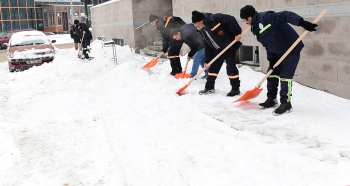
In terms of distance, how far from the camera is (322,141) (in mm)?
3887

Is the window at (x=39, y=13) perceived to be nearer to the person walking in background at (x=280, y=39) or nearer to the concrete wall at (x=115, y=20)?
the concrete wall at (x=115, y=20)

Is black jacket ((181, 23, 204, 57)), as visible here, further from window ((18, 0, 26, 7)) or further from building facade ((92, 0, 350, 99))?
window ((18, 0, 26, 7))

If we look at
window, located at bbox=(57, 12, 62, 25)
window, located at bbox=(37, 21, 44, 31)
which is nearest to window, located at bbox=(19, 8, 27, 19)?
window, located at bbox=(37, 21, 44, 31)

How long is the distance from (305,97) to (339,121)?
4.53ft

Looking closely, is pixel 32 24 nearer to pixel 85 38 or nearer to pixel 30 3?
pixel 30 3

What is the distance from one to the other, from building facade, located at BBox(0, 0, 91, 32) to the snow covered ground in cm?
3407

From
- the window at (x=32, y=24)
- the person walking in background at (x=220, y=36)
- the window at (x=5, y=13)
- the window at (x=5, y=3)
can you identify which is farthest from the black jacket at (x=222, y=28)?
the window at (x=32, y=24)

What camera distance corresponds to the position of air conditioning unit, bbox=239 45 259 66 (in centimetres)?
842

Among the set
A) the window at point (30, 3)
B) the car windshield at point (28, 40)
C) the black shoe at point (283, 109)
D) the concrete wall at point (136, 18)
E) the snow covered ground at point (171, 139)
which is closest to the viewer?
the snow covered ground at point (171, 139)

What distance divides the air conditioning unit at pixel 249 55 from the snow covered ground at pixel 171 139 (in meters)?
1.38

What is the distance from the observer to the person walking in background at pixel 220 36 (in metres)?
5.94

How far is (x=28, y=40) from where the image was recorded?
13125mm

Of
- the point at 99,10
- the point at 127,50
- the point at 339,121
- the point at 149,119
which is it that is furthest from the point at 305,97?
the point at 99,10

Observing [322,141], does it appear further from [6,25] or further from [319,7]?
[6,25]
